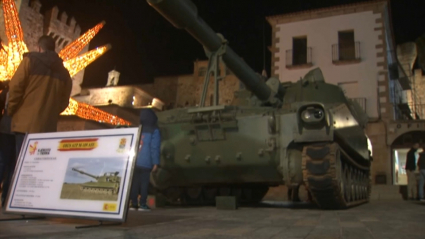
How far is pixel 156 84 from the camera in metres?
43.4

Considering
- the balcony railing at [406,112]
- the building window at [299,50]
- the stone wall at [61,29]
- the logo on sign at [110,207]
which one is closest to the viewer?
the logo on sign at [110,207]

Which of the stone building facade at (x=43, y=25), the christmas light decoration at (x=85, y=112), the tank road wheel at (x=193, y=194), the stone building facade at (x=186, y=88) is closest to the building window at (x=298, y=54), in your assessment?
the christmas light decoration at (x=85, y=112)

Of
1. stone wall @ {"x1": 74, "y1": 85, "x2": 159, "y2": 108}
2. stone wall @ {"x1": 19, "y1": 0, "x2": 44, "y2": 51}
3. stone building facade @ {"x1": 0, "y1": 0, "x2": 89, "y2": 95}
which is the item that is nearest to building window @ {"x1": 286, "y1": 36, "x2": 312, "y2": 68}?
stone building facade @ {"x1": 0, "y1": 0, "x2": 89, "y2": 95}

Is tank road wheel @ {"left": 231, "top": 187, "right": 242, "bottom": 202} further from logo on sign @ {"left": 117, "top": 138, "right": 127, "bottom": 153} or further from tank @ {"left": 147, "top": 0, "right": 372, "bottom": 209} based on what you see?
logo on sign @ {"left": 117, "top": 138, "right": 127, "bottom": 153}

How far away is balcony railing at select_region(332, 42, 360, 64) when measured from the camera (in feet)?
64.1

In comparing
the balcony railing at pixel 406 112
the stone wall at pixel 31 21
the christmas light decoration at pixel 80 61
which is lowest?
the balcony railing at pixel 406 112

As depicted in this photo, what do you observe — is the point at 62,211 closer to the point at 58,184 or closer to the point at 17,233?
the point at 58,184

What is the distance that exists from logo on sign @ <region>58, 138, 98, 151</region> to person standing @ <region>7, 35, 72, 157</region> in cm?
71

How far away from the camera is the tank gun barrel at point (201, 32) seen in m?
5.13

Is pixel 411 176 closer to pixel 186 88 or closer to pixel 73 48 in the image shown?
pixel 73 48

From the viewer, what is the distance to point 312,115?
19.4 feet

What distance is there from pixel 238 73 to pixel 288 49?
14.9 meters

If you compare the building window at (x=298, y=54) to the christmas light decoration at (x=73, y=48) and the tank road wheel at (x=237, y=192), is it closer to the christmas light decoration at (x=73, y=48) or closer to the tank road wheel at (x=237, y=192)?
→ the christmas light decoration at (x=73, y=48)

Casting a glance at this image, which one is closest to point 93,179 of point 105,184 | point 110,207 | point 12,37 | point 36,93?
point 105,184
